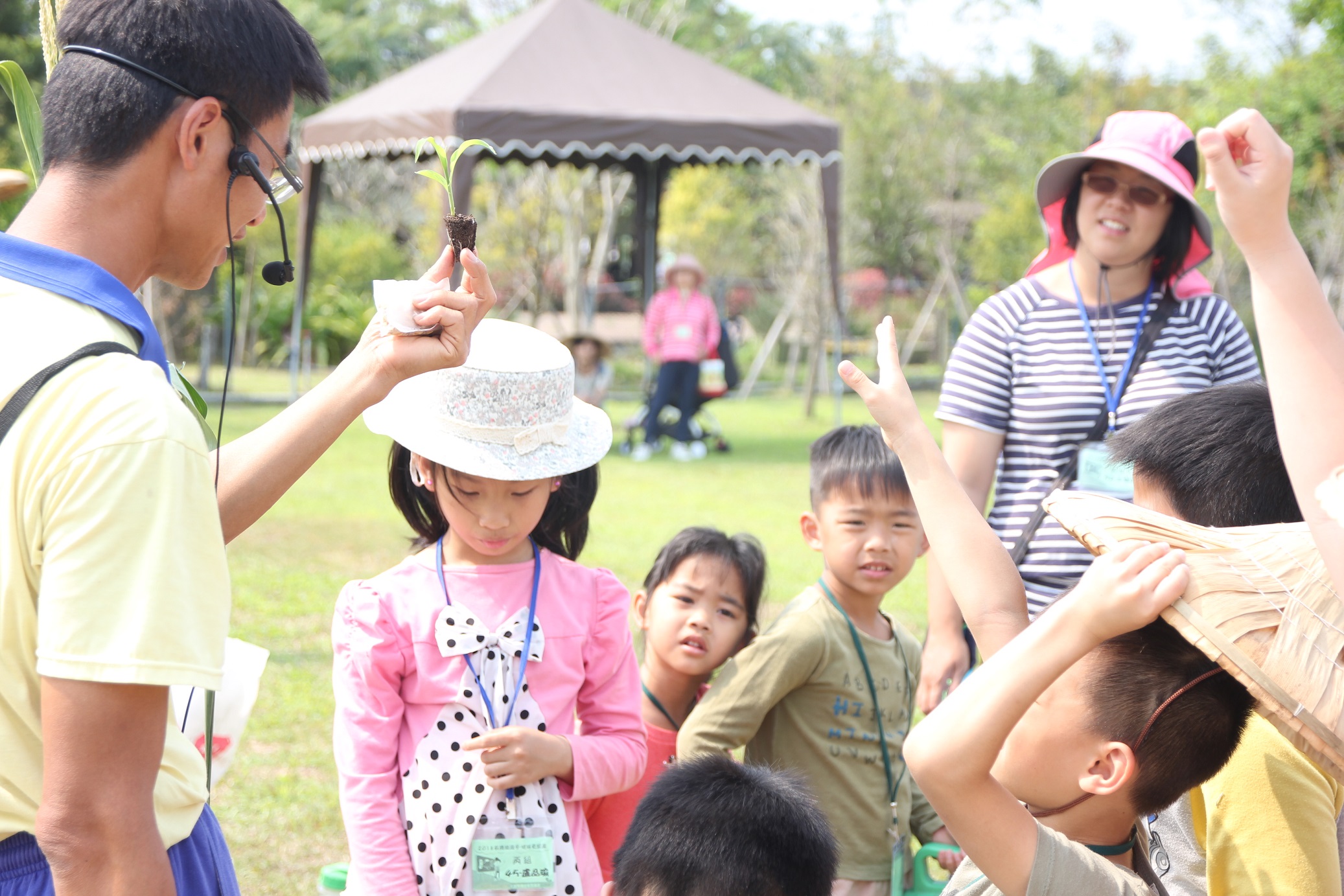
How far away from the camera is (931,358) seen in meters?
21.3

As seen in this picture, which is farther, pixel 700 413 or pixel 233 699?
pixel 700 413

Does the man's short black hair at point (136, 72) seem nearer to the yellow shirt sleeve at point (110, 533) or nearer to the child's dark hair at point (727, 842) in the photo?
the yellow shirt sleeve at point (110, 533)

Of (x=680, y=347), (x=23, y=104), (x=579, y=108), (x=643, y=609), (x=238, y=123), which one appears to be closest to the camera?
(x=238, y=123)

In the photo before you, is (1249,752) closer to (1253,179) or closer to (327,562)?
(1253,179)

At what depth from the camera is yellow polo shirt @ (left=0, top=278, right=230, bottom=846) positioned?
1.14 metres

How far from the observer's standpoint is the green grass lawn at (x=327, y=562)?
351 centimetres

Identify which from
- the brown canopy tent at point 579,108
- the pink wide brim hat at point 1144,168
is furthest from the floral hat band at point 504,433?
the brown canopy tent at point 579,108

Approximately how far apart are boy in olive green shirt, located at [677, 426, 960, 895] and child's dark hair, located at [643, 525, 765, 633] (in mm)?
127

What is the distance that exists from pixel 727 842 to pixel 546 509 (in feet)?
3.02

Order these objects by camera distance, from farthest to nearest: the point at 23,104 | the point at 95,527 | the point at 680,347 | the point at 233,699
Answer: the point at 680,347 < the point at 233,699 < the point at 23,104 < the point at 95,527

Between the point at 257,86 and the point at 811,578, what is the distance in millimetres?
5258

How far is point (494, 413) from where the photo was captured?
2160mm

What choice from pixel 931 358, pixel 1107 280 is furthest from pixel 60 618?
pixel 931 358

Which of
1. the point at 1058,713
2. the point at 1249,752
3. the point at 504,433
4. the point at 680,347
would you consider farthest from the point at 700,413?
the point at 1058,713
